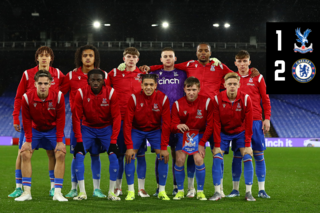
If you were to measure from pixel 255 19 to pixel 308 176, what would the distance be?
20.6 m

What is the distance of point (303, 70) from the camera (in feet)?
73.9

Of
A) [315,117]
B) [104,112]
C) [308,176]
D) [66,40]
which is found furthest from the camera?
[66,40]

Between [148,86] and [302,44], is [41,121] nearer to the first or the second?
[148,86]

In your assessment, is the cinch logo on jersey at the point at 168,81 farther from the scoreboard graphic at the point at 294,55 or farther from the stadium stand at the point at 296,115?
the stadium stand at the point at 296,115

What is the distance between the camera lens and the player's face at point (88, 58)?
18.9ft

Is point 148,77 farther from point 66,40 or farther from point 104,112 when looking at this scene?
point 66,40

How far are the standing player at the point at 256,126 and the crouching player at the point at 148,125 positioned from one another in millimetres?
1124

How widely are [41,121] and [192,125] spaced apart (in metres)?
2.16

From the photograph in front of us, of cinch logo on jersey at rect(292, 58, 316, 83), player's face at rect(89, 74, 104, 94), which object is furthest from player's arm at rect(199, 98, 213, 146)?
cinch logo on jersey at rect(292, 58, 316, 83)

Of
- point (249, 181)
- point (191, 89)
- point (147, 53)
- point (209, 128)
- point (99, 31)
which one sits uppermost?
point (99, 31)

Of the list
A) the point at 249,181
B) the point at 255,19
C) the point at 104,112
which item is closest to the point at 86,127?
the point at 104,112

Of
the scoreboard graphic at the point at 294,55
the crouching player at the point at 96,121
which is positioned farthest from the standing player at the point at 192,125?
the scoreboard graphic at the point at 294,55

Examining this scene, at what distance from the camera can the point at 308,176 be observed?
8742 millimetres

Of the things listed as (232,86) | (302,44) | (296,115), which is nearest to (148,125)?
(232,86)
